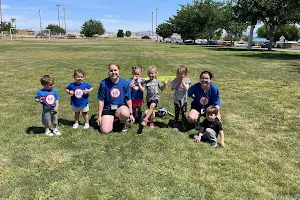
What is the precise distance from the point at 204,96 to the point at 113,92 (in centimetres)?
179

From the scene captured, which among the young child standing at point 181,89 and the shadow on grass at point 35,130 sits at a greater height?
the young child standing at point 181,89

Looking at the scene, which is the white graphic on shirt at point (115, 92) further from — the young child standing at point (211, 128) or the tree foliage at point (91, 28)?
the tree foliage at point (91, 28)

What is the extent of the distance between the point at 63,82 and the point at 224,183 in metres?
8.63

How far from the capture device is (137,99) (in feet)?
20.1

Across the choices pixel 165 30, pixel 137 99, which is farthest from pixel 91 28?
pixel 137 99

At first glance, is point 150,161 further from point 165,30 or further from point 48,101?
point 165,30

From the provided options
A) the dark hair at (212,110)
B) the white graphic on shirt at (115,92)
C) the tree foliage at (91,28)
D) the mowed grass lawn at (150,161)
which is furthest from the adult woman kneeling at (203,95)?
the tree foliage at (91,28)

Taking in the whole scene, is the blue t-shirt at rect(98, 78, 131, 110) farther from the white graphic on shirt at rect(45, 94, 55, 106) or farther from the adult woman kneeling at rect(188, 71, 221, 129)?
the adult woman kneeling at rect(188, 71, 221, 129)

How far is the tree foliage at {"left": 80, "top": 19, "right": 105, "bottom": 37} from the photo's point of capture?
12925cm

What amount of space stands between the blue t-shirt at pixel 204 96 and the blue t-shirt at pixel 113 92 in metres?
1.30

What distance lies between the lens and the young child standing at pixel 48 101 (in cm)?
528

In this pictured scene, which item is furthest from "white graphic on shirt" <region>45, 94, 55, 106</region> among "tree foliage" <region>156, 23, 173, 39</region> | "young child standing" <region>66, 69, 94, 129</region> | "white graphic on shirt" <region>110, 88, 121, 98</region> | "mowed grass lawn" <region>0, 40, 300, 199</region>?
"tree foliage" <region>156, 23, 173, 39</region>

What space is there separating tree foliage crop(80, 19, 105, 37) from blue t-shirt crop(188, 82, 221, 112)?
425 feet

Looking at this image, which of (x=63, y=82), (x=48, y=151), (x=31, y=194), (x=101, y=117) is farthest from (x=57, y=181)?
(x=63, y=82)
